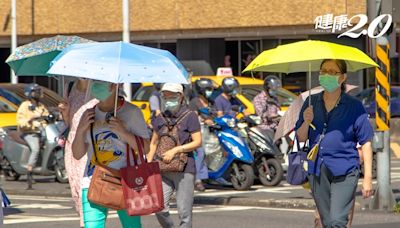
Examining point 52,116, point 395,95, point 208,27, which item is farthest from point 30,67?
point 208,27

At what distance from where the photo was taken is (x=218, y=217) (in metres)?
16.2

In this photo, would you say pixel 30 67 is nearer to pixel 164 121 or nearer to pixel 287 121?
pixel 164 121

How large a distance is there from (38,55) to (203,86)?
33.7 ft

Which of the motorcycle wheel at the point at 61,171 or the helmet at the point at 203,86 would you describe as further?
the motorcycle wheel at the point at 61,171

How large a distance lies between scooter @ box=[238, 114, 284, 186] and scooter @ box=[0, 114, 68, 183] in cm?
333

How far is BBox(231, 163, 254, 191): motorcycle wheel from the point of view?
65.2 feet

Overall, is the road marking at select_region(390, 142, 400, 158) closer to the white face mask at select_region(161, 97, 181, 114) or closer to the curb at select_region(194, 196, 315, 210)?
the curb at select_region(194, 196, 315, 210)

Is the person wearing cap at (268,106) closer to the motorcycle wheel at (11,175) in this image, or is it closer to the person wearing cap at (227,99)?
the person wearing cap at (227,99)

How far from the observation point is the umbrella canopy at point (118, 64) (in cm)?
872

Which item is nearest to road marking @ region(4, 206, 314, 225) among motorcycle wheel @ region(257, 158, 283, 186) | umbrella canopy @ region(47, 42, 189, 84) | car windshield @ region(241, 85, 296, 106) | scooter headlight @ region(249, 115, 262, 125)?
motorcycle wheel @ region(257, 158, 283, 186)

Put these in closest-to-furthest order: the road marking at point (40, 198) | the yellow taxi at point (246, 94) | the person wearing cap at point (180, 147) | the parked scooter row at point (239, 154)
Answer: the person wearing cap at point (180, 147), the road marking at point (40, 198), the parked scooter row at point (239, 154), the yellow taxi at point (246, 94)

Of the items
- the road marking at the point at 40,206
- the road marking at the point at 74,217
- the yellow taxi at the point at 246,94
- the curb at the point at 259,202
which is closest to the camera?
the road marking at the point at 74,217

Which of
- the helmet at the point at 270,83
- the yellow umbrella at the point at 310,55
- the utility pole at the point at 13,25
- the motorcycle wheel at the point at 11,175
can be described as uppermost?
the utility pole at the point at 13,25

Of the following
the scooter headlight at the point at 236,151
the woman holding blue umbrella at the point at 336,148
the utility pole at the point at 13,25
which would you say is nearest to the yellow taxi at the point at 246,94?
the scooter headlight at the point at 236,151
